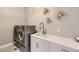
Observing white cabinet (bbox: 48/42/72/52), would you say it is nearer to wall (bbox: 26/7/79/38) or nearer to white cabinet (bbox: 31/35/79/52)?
white cabinet (bbox: 31/35/79/52)

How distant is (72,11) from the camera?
1057 millimetres

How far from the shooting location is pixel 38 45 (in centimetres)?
108

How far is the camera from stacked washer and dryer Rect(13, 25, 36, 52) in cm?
101

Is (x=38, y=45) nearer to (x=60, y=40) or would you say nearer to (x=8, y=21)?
(x=60, y=40)

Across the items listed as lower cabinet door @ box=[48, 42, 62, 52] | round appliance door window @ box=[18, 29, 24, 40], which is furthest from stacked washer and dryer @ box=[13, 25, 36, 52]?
lower cabinet door @ box=[48, 42, 62, 52]

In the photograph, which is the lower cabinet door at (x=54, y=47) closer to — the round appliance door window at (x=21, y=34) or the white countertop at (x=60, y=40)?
the white countertop at (x=60, y=40)

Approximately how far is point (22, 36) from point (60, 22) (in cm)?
52

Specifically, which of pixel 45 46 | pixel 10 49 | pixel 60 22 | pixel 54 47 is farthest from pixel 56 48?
pixel 10 49

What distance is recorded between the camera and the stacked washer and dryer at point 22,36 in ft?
3.30

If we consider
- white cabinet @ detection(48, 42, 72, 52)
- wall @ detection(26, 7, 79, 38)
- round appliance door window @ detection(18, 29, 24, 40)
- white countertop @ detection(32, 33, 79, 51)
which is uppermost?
wall @ detection(26, 7, 79, 38)

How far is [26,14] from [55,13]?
0.38 metres

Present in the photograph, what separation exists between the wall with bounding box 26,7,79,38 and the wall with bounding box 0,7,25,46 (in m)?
0.10

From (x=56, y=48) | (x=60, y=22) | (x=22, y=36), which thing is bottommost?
(x=56, y=48)

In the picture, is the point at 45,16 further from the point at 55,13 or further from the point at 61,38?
the point at 61,38
